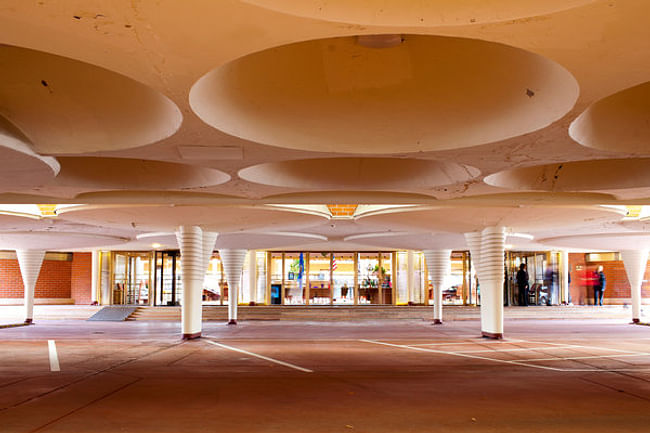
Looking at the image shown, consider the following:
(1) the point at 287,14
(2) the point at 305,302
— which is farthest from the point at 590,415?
(2) the point at 305,302

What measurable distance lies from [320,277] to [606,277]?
66.0 ft

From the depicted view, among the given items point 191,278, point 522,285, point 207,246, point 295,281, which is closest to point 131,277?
point 295,281

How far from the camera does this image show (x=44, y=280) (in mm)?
43344

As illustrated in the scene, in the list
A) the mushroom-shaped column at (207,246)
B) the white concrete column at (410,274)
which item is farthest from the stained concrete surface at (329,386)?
the white concrete column at (410,274)

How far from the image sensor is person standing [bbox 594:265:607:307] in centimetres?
4016

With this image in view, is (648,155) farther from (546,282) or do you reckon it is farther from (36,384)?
(546,282)

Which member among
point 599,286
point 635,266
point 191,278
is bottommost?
point 599,286

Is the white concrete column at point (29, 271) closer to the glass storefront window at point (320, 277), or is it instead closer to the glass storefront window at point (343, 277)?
the glass storefront window at point (320, 277)

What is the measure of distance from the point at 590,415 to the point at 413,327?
19776mm

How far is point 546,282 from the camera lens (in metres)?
43.2

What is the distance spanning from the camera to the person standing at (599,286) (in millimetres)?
40156

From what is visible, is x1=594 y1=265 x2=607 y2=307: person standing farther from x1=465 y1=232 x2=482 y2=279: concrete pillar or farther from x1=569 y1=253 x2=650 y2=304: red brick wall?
x1=465 y1=232 x2=482 y2=279: concrete pillar

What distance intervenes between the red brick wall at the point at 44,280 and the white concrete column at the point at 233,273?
56.5ft

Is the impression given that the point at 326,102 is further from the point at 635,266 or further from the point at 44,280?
the point at 44,280
